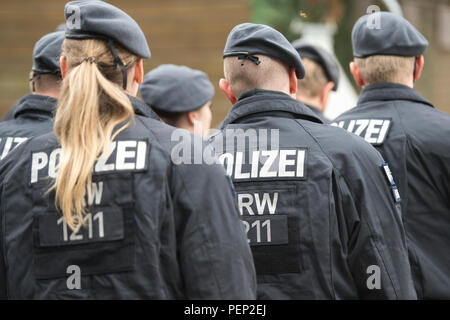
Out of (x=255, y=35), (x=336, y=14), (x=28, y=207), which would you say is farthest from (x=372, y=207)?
(x=336, y=14)

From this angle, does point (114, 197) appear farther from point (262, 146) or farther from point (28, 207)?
point (262, 146)

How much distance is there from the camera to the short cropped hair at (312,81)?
16.3 ft

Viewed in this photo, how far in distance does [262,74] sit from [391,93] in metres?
0.89

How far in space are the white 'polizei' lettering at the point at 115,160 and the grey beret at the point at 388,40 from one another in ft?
5.85

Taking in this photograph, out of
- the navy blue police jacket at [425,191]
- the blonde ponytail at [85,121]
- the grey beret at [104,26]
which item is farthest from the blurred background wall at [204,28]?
the blonde ponytail at [85,121]

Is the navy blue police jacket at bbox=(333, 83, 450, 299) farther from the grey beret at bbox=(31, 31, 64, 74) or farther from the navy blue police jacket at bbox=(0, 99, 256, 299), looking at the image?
the grey beret at bbox=(31, 31, 64, 74)

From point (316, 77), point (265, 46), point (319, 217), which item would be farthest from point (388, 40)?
point (316, 77)

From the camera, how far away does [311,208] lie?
2.60 metres

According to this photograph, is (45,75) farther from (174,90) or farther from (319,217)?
(319,217)

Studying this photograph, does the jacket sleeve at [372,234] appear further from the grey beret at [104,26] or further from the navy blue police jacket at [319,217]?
the grey beret at [104,26]

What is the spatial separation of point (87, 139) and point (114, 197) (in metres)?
0.19

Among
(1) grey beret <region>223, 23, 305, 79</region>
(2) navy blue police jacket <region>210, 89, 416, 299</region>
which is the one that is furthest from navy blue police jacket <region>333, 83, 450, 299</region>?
(1) grey beret <region>223, 23, 305, 79</region>

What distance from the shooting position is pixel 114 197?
Result: 6.75 feet

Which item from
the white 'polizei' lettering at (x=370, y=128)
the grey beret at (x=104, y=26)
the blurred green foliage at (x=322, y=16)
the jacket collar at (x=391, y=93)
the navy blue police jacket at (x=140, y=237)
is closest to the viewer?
the navy blue police jacket at (x=140, y=237)
